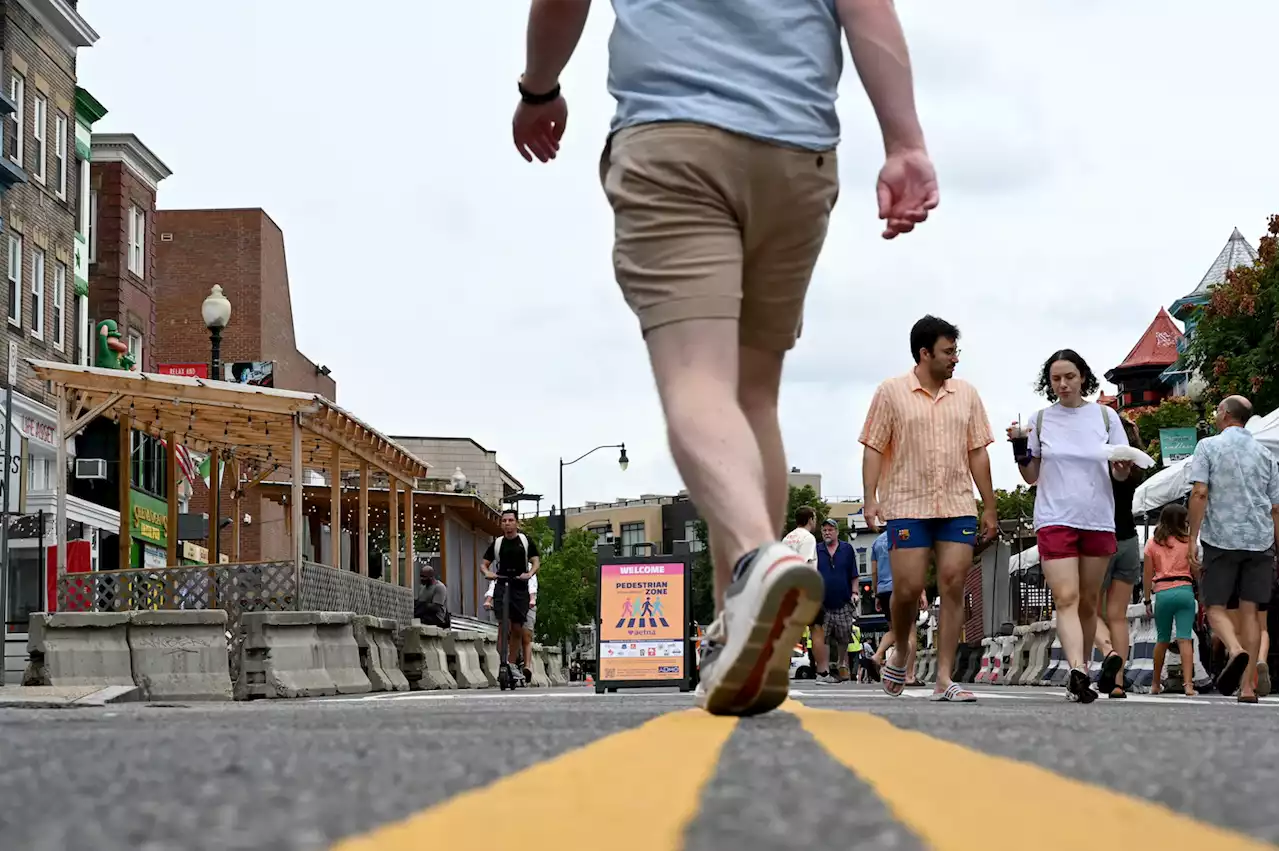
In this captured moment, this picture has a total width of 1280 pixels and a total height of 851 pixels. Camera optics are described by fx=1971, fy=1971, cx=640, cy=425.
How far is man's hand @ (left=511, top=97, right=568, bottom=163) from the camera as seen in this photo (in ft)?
19.4

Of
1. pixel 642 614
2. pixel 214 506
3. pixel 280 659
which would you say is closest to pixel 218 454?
pixel 214 506

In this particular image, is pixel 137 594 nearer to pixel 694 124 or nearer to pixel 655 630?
pixel 655 630

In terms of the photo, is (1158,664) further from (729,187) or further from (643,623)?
(729,187)

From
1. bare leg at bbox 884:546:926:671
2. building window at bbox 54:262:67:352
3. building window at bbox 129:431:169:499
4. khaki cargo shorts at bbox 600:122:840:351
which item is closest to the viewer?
khaki cargo shorts at bbox 600:122:840:351

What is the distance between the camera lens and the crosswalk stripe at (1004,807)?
73.2 inches

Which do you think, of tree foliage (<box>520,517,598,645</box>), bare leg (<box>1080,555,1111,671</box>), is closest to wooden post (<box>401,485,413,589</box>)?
bare leg (<box>1080,555,1111,671</box>)

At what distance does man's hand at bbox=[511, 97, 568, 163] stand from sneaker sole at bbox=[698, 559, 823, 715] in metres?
2.30

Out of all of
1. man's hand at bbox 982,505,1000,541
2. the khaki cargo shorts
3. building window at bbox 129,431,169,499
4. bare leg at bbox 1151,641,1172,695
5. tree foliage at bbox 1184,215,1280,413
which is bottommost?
bare leg at bbox 1151,641,1172,695

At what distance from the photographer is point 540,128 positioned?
19.6ft

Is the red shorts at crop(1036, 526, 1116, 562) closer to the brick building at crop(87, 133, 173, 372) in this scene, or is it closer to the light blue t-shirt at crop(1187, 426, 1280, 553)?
the light blue t-shirt at crop(1187, 426, 1280, 553)

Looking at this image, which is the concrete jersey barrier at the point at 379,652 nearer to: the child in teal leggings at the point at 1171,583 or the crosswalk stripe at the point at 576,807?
the child in teal leggings at the point at 1171,583

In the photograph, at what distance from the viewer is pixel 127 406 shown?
23.0 m

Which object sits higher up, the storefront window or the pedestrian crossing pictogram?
the storefront window

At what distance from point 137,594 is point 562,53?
Answer: 17.0 meters
